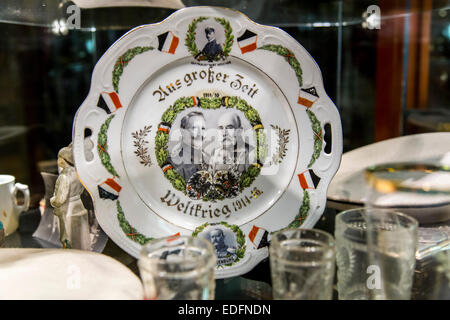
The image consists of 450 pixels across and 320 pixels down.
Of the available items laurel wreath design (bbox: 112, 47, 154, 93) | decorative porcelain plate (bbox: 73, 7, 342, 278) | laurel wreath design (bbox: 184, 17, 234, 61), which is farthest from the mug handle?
laurel wreath design (bbox: 184, 17, 234, 61)

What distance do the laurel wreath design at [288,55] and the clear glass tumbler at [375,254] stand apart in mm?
224

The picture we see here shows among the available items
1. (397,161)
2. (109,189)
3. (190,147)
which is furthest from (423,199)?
(109,189)

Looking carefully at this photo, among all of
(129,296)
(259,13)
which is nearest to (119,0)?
(259,13)

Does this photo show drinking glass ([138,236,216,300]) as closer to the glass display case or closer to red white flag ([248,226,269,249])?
red white flag ([248,226,269,249])

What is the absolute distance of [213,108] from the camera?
2.37ft

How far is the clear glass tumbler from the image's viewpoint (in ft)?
1.90

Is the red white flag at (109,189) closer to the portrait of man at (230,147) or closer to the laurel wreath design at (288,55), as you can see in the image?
the portrait of man at (230,147)

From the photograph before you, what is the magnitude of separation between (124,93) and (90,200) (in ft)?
0.62

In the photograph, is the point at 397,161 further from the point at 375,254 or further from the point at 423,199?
the point at 375,254

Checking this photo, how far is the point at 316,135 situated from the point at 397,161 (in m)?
0.30

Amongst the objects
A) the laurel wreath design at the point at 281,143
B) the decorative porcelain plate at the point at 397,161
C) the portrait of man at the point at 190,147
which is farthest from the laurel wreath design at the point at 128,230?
the decorative porcelain plate at the point at 397,161

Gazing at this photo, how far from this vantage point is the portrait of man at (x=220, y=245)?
2.27 feet

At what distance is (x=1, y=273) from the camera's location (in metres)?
0.62

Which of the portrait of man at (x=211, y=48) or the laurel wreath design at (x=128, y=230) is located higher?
the portrait of man at (x=211, y=48)
